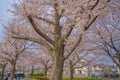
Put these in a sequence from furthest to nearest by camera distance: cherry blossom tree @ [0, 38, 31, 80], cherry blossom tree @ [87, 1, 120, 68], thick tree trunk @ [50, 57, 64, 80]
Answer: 1. cherry blossom tree @ [0, 38, 31, 80]
2. cherry blossom tree @ [87, 1, 120, 68]
3. thick tree trunk @ [50, 57, 64, 80]

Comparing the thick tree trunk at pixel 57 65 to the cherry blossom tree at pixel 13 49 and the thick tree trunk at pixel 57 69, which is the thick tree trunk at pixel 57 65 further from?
the cherry blossom tree at pixel 13 49

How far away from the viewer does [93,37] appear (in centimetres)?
1736

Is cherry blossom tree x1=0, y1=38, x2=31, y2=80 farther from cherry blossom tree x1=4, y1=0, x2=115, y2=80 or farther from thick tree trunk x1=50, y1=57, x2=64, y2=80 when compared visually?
thick tree trunk x1=50, y1=57, x2=64, y2=80

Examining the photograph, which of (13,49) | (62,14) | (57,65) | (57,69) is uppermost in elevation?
(13,49)

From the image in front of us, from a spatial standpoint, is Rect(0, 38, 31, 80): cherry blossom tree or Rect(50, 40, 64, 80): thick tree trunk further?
Rect(0, 38, 31, 80): cherry blossom tree

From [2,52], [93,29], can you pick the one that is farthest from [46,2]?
[2,52]

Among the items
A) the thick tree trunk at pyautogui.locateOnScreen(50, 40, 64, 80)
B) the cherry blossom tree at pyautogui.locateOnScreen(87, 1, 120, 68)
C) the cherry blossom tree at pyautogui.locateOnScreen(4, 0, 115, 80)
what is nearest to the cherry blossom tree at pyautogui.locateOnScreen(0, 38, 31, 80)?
the cherry blossom tree at pyautogui.locateOnScreen(87, 1, 120, 68)

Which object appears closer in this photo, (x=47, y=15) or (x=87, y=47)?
(x=47, y=15)

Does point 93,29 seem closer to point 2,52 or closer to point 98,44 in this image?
point 98,44

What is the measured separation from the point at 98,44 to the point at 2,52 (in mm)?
11877

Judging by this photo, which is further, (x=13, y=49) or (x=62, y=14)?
(x=13, y=49)

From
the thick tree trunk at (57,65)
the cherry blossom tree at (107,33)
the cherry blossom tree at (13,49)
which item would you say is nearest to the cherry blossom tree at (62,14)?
the thick tree trunk at (57,65)

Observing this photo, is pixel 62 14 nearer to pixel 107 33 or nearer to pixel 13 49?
pixel 107 33

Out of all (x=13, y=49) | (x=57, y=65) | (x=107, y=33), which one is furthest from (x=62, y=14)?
(x=13, y=49)
